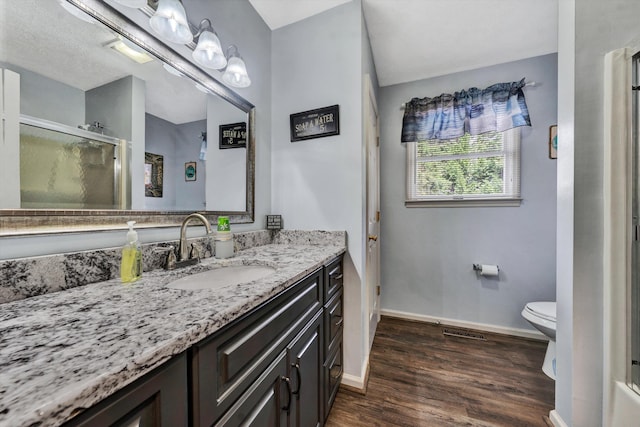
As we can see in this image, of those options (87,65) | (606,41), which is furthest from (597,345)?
(87,65)

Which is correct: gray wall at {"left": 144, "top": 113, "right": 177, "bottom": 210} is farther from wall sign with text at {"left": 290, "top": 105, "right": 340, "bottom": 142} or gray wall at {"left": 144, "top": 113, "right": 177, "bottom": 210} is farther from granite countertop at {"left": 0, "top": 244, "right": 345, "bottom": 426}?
wall sign with text at {"left": 290, "top": 105, "right": 340, "bottom": 142}

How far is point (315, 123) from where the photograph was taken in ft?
5.36

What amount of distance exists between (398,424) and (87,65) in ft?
6.85

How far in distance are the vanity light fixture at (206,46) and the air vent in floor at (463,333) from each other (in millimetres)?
2750

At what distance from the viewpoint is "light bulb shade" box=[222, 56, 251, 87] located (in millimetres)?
1340

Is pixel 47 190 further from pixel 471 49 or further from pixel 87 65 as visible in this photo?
pixel 471 49

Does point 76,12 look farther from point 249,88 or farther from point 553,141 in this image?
point 553,141

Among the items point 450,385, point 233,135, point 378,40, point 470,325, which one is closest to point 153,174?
point 233,135

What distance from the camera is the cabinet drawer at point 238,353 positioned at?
49 centimetres

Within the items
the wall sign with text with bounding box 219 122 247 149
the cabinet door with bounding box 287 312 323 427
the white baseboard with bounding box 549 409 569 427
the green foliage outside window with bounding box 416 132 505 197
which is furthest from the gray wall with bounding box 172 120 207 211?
the white baseboard with bounding box 549 409 569 427

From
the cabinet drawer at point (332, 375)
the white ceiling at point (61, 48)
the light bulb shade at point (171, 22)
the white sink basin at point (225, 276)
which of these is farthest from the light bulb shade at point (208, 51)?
the cabinet drawer at point (332, 375)

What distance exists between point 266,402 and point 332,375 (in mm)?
749

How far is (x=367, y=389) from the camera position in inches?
59.7

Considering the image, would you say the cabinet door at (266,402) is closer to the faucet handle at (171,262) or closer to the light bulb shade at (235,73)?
the faucet handle at (171,262)
